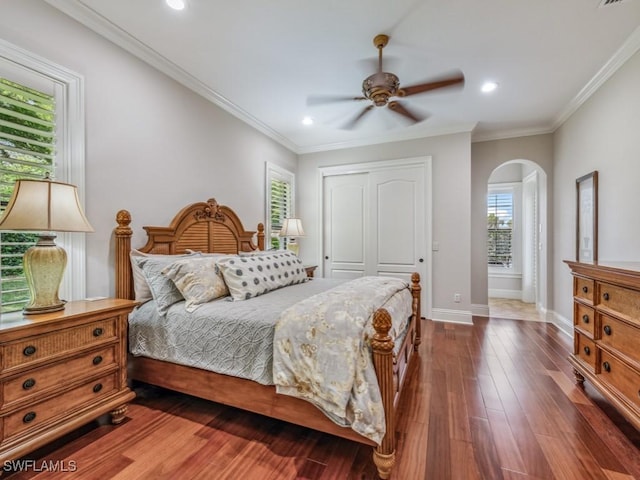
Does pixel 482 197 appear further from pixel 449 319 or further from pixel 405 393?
pixel 405 393

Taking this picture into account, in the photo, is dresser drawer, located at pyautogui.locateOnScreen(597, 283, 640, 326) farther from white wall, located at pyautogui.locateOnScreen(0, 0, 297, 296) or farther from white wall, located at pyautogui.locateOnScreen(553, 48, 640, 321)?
white wall, located at pyautogui.locateOnScreen(0, 0, 297, 296)

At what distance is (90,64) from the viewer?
2164 millimetres

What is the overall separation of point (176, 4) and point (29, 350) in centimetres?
236

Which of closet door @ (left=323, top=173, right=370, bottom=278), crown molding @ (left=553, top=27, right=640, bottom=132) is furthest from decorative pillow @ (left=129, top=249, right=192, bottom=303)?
crown molding @ (left=553, top=27, right=640, bottom=132)

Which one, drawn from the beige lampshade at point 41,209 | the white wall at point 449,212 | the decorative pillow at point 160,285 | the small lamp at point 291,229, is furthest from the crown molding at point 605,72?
the beige lampshade at point 41,209

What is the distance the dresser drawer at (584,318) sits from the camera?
6.95 feet

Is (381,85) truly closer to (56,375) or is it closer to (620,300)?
(620,300)

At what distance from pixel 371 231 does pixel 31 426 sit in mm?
4155

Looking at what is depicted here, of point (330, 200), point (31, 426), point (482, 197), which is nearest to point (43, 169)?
point (31, 426)

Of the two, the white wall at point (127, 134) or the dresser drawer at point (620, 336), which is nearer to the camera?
the dresser drawer at point (620, 336)

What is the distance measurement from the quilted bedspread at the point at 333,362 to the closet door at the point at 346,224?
10.4 ft

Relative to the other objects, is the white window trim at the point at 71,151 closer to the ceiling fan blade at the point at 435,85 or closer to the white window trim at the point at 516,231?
the ceiling fan blade at the point at 435,85

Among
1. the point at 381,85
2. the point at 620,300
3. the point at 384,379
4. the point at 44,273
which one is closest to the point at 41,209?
the point at 44,273

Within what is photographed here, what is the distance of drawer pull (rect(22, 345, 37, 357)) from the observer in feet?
4.73
